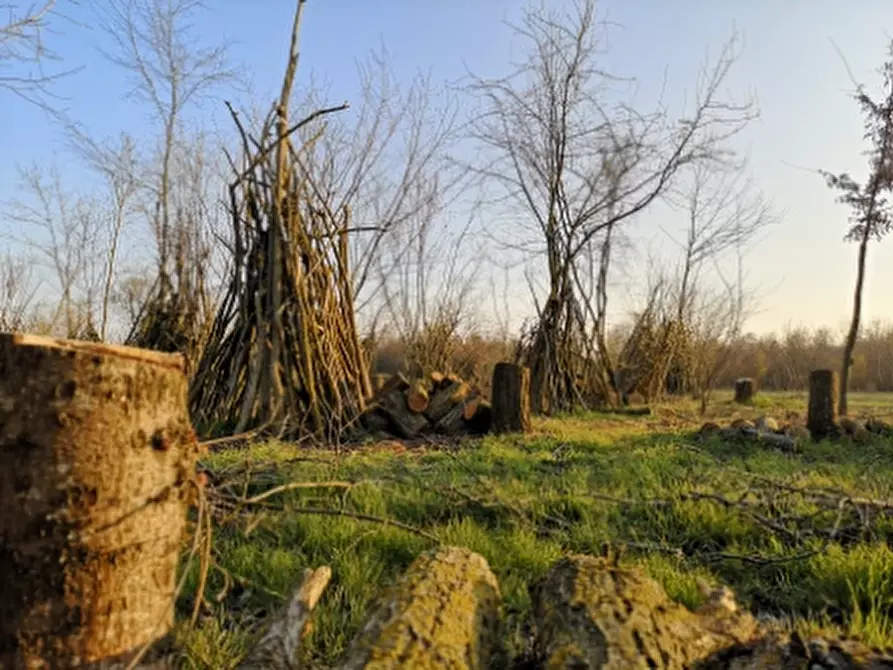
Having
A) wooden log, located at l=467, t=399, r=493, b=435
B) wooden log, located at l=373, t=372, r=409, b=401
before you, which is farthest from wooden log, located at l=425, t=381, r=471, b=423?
wooden log, located at l=373, t=372, r=409, b=401

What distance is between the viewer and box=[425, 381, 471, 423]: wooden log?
22.4 ft

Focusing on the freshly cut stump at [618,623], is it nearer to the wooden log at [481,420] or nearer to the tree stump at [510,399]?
the tree stump at [510,399]

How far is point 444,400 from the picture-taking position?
6.88m

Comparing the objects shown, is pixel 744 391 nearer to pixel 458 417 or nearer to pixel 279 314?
pixel 458 417

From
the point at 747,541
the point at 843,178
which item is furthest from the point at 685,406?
the point at 747,541

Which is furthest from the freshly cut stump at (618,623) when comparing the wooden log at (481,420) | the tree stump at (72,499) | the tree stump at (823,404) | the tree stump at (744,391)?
the tree stump at (744,391)

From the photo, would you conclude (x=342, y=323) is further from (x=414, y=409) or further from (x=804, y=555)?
(x=804, y=555)

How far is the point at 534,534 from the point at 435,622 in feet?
4.17

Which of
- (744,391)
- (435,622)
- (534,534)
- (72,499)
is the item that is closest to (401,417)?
(534,534)

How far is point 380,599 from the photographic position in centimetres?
152

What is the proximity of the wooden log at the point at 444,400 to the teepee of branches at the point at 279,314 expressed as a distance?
3.11 feet

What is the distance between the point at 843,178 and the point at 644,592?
10.2m

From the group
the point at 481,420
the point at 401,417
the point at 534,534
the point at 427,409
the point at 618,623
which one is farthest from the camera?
the point at 481,420

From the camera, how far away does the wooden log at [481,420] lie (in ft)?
23.1
